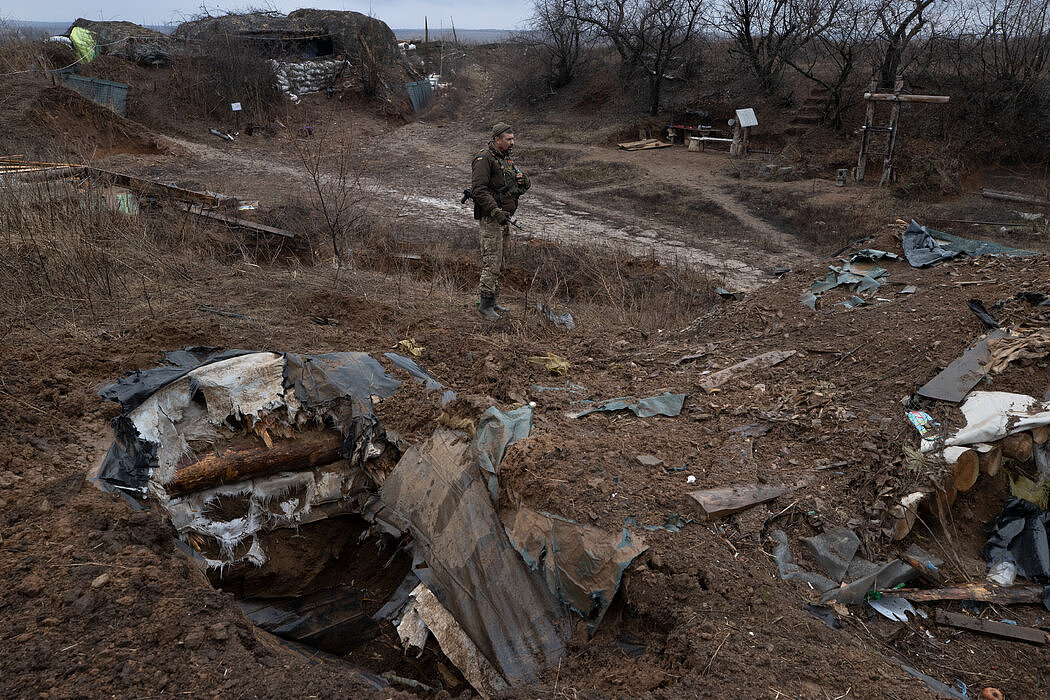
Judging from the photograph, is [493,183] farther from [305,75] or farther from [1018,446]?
[305,75]

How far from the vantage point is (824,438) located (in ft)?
11.6

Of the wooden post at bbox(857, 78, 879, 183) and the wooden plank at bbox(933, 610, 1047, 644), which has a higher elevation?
the wooden post at bbox(857, 78, 879, 183)

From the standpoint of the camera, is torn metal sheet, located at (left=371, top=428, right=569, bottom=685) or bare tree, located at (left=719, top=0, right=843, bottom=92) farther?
bare tree, located at (left=719, top=0, right=843, bottom=92)

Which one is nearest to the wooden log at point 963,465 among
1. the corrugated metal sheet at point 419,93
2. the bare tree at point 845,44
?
the bare tree at point 845,44

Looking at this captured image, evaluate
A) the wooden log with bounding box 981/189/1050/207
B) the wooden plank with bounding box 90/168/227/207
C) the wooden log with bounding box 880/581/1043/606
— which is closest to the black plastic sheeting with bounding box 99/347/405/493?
the wooden log with bounding box 880/581/1043/606

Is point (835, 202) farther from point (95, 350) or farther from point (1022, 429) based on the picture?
point (95, 350)

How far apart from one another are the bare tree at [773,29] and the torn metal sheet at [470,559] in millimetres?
15957

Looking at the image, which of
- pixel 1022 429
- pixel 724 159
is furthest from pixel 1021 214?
pixel 1022 429

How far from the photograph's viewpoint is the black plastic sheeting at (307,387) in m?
3.56

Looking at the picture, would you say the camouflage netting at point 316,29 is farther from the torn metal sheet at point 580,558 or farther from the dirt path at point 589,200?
the torn metal sheet at point 580,558

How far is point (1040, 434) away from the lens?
3.19 metres

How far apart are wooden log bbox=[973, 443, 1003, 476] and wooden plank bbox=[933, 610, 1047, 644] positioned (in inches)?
32.1

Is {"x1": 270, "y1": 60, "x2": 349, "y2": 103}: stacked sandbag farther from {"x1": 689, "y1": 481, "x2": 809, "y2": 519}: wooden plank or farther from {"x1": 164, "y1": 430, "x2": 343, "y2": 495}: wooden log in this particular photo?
{"x1": 689, "y1": 481, "x2": 809, "y2": 519}: wooden plank

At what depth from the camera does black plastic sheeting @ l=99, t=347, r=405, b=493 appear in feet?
11.7
